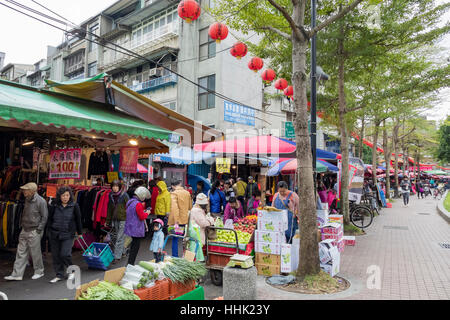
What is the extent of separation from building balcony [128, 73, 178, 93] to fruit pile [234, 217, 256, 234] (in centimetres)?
1722

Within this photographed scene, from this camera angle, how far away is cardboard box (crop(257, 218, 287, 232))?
653 cm

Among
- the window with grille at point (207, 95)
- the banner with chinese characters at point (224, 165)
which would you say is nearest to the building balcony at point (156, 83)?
the window with grille at point (207, 95)

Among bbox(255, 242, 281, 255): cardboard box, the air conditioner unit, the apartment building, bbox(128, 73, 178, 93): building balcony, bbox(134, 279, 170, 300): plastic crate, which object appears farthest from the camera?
the air conditioner unit

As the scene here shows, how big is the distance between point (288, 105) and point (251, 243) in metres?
22.5

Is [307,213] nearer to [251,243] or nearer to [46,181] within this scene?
[251,243]

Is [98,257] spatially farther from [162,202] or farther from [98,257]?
[162,202]

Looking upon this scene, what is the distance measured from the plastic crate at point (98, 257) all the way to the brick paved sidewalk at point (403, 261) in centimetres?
515

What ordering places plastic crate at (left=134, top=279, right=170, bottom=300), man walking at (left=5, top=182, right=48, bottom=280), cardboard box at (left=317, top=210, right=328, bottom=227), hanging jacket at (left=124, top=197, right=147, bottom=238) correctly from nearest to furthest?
plastic crate at (left=134, top=279, right=170, bottom=300)
man walking at (left=5, top=182, right=48, bottom=280)
hanging jacket at (left=124, top=197, right=147, bottom=238)
cardboard box at (left=317, top=210, right=328, bottom=227)

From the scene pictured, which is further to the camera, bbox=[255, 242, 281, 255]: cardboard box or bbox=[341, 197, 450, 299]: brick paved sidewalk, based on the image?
bbox=[255, 242, 281, 255]: cardboard box

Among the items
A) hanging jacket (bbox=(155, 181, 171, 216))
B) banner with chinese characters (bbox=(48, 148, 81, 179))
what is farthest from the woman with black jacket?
hanging jacket (bbox=(155, 181, 171, 216))

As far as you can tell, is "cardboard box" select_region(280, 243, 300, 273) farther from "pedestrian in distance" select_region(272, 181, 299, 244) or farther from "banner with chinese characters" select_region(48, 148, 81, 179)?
"banner with chinese characters" select_region(48, 148, 81, 179)

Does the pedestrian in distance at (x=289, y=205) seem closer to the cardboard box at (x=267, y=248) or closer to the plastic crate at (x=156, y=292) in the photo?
the cardboard box at (x=267, y=248)
